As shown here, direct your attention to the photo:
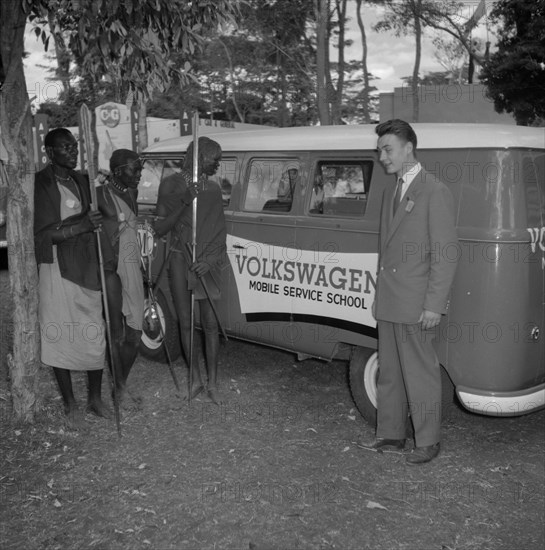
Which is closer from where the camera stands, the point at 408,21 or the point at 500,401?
the point at 500,401

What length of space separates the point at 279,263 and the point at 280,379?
1290 millimetres

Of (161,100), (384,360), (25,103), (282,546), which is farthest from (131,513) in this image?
(161,100)

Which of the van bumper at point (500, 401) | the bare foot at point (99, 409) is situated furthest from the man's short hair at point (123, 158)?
the van bumper at point (500, 401)

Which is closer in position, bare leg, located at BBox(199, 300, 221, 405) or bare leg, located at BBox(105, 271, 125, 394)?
bare leg, located at BBox(105, 271, 125, 394)

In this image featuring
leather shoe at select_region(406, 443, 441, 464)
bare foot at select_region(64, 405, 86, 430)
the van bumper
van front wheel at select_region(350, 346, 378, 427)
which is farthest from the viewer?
van front wheel at select_region(350, 346, 378, 427)

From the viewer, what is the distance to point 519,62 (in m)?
13.3

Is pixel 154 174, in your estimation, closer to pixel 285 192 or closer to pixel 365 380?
pixel 285 192

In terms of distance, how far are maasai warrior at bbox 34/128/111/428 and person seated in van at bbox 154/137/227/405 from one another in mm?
636

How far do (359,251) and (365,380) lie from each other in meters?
0.93

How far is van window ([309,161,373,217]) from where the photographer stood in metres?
4.81

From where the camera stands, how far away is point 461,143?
4.15 m

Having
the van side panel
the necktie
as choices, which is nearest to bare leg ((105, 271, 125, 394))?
the necktie

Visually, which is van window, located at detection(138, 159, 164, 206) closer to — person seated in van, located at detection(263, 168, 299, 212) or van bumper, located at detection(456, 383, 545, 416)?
person seated in van, located at detection(263, 168, 299, 212)

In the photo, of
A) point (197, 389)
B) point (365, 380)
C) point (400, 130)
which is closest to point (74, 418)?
point (197, 389)
